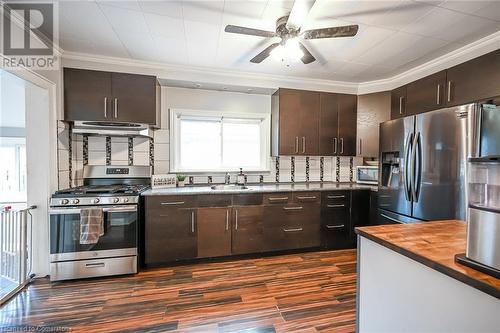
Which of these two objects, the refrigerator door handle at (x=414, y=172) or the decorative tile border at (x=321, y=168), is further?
the decorative tile border at (x=321, y=168)

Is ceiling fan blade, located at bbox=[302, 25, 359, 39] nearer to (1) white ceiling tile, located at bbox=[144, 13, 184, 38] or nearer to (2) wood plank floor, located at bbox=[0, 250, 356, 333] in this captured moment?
(1) white ceiling tile, located at bbox=[144, 13, 184, 38]

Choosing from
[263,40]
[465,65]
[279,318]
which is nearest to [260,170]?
[263,40]

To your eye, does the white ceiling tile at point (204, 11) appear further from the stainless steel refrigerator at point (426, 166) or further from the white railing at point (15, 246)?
the white railing at point (15, 246)

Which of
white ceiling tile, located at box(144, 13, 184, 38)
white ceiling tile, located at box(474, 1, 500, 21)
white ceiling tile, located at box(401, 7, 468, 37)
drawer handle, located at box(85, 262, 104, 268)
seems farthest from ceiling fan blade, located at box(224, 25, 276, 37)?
drawer handle, located at box(85, 262, 104, 268)

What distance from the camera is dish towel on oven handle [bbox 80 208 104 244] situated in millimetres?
2316

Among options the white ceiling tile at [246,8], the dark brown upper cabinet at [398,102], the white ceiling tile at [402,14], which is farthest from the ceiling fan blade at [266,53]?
the dark brown upper cabinet at [398,102]

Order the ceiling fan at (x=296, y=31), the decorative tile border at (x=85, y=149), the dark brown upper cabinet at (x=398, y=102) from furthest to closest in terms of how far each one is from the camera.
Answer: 1. the dark brown upper cabinet at (x=398, y=102)
2. the decorative tile border at (x=85, y=149)
3. the ceiling fan at (x=296, y=31)

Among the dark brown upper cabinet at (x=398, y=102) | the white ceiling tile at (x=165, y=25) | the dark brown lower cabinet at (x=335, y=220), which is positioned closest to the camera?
the white ceiling tile at (x=165, y=25)

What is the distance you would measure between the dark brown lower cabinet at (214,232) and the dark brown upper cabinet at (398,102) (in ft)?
8.58

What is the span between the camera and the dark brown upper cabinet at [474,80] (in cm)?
206

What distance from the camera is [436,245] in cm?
106

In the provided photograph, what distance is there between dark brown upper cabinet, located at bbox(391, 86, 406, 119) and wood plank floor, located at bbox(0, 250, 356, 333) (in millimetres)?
2133

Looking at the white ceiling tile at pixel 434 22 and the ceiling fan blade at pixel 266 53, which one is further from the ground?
the white ceiling tile at pixel 434 22

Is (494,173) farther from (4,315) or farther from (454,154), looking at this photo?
(4,315)
